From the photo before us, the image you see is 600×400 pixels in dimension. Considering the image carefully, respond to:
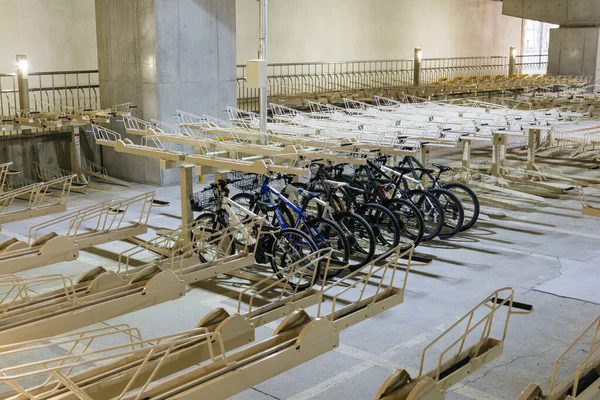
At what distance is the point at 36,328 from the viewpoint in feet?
14.6

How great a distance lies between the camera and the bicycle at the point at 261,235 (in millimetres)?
6871

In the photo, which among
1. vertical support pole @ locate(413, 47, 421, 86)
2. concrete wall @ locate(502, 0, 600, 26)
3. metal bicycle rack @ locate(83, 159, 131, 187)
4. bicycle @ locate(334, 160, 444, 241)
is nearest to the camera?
bicycle @ locate(334, 160, 444, 241)

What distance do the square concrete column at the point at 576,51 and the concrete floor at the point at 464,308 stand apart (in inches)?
539

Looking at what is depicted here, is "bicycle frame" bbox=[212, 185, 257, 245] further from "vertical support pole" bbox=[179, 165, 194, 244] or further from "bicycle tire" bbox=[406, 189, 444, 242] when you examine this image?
"bicycle tire" bbox=[406, 189, 444, 242]

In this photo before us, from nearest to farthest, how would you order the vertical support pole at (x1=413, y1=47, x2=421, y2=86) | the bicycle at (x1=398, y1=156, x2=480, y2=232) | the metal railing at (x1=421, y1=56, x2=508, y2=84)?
the bicycle at (x1=398, y1=156, x2=480, y2=232), the vertical support pole at (x1=413, y1=47, x2=421, y2=86), the metal railing at (x1=421, y1=56, x2=508, y2=84)

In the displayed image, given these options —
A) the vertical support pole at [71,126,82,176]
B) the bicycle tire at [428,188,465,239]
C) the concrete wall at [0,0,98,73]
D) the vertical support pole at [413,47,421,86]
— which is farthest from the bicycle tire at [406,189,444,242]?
the vertical support pole at [413,47,421,86]

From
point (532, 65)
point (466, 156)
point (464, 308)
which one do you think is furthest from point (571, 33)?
point (464, 308)

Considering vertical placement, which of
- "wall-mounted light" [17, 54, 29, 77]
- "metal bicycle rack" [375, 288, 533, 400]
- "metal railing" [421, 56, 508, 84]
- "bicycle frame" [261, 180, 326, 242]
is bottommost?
"metal bicycle rack" [375, 288, 533, 400]

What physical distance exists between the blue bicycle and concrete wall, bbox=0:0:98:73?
29.4ft

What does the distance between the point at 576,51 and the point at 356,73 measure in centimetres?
681

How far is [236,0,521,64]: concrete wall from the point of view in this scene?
19.7 metres

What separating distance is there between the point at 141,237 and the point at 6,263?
3236 millimetres

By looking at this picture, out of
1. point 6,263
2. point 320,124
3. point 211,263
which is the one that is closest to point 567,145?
point 320,124

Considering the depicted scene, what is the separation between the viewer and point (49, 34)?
586 inches
